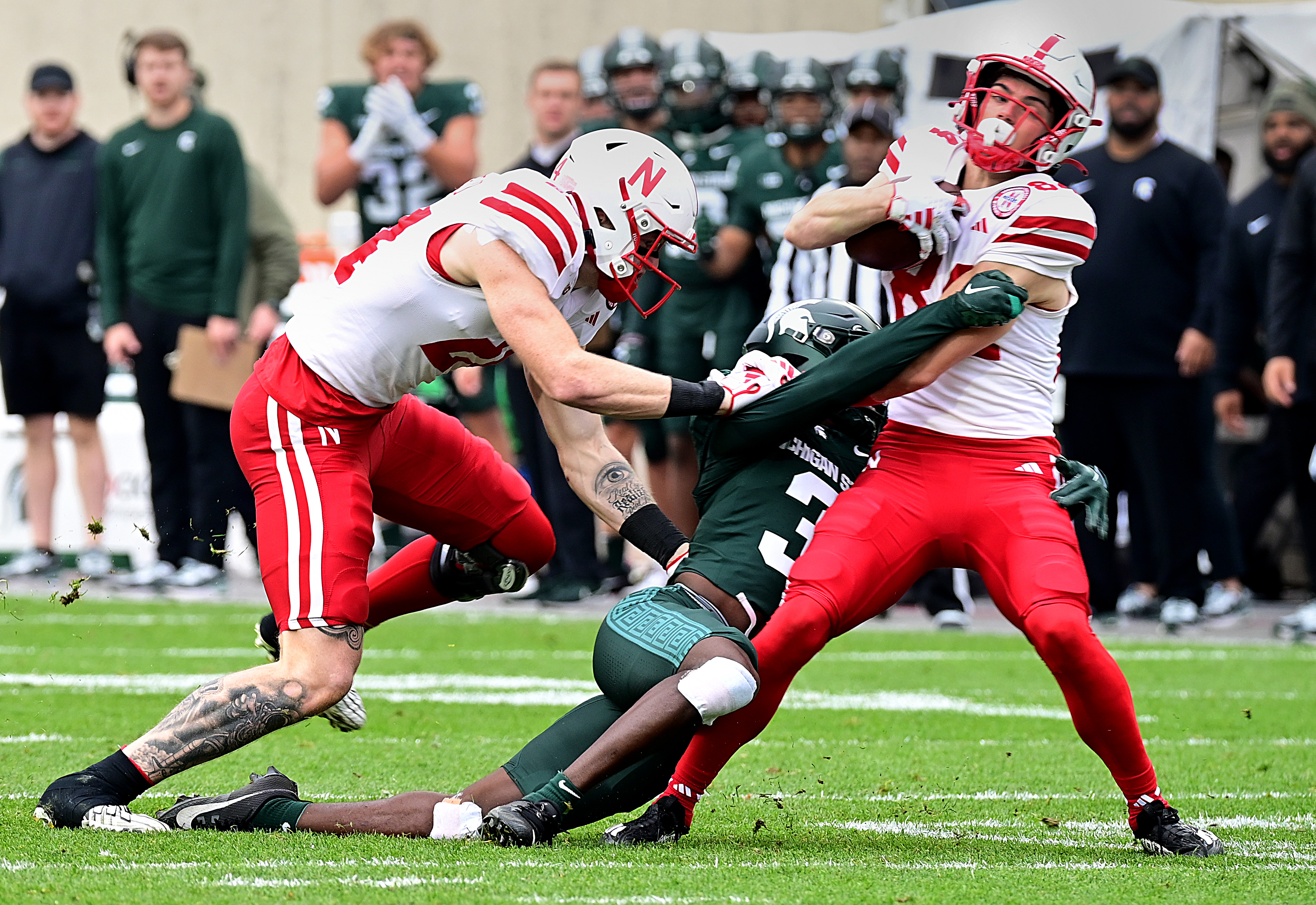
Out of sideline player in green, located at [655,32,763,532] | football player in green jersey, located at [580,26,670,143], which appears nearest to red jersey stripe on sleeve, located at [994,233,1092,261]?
sideline player in green, located at [655,32,763,532]

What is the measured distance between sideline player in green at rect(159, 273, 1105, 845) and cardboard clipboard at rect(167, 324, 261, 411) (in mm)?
4736

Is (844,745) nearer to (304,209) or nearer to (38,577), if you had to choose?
(38,577)

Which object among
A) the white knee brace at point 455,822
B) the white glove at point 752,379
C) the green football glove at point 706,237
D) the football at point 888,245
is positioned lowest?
the white knee brace at point 455,822

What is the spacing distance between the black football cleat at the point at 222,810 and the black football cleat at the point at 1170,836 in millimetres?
1838

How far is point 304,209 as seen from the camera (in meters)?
18.3

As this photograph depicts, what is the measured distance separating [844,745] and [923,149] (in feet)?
6.19

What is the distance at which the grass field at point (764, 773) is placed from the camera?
3.28m

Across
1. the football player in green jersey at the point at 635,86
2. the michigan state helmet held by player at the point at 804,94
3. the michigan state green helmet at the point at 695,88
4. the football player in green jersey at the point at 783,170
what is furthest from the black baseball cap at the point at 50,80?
the michigan state helmet held by player at the point at 804,94

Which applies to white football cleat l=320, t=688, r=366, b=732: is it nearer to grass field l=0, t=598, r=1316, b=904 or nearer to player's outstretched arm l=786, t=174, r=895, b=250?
grass field l=0, t=598, r=1316, b=904

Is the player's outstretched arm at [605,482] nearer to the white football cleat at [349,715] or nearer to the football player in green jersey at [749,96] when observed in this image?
the white football cleat at [349,715]

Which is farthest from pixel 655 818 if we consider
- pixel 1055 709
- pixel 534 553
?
pixel 1055 709

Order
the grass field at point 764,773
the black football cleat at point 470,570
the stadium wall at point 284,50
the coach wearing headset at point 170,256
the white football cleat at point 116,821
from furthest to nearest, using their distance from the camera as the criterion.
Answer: the stadium wall at point 284,50 < the coach wearing headset at point 170,256 < the black football cleat at point 470,570 < the white football cleat at point 116,821 < the grass field at point 764,773

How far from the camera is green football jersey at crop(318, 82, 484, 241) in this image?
8758 mm

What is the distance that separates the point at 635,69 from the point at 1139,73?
2.49 m
